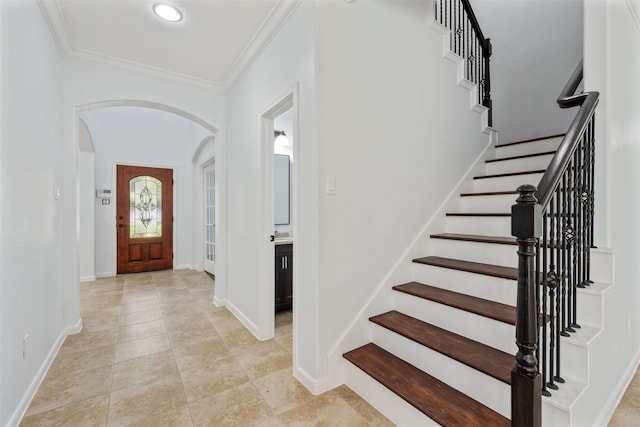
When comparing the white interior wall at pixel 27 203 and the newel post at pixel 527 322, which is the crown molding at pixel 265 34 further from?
the newel post at pixel 527 322

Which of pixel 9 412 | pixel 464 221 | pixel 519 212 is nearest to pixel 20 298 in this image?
pixel 9 412

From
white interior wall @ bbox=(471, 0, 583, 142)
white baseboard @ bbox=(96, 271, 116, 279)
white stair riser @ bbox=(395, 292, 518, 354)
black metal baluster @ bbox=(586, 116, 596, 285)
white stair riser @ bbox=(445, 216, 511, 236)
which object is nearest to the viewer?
white stair riser @ bbox=(395, 292, 518, 354)

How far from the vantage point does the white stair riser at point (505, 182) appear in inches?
102

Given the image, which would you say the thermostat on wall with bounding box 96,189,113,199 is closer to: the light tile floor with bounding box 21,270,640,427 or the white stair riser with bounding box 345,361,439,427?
the light tile floor with bounding box 21,270,640,427

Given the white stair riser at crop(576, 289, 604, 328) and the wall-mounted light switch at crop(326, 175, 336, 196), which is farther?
the wall-mounted light switch at crop(326, 175, 336, 196)

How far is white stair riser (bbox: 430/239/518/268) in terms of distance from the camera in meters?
2.08

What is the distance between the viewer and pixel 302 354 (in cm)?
205

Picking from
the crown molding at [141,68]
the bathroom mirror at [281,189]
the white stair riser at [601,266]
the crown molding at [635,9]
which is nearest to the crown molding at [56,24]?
the crown molding at [141,68]

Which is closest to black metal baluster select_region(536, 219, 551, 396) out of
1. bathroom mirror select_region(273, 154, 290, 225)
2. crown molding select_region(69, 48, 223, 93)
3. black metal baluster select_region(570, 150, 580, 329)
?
black metal baluster select_region(570, 150, 580, 329)

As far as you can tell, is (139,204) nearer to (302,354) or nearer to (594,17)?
(302,354)

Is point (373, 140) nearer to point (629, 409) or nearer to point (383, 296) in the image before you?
point (383, 296)

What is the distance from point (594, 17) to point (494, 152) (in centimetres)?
175

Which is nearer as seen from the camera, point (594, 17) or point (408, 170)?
point (594, 17)

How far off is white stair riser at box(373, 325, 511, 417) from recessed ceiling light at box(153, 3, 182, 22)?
286cm
